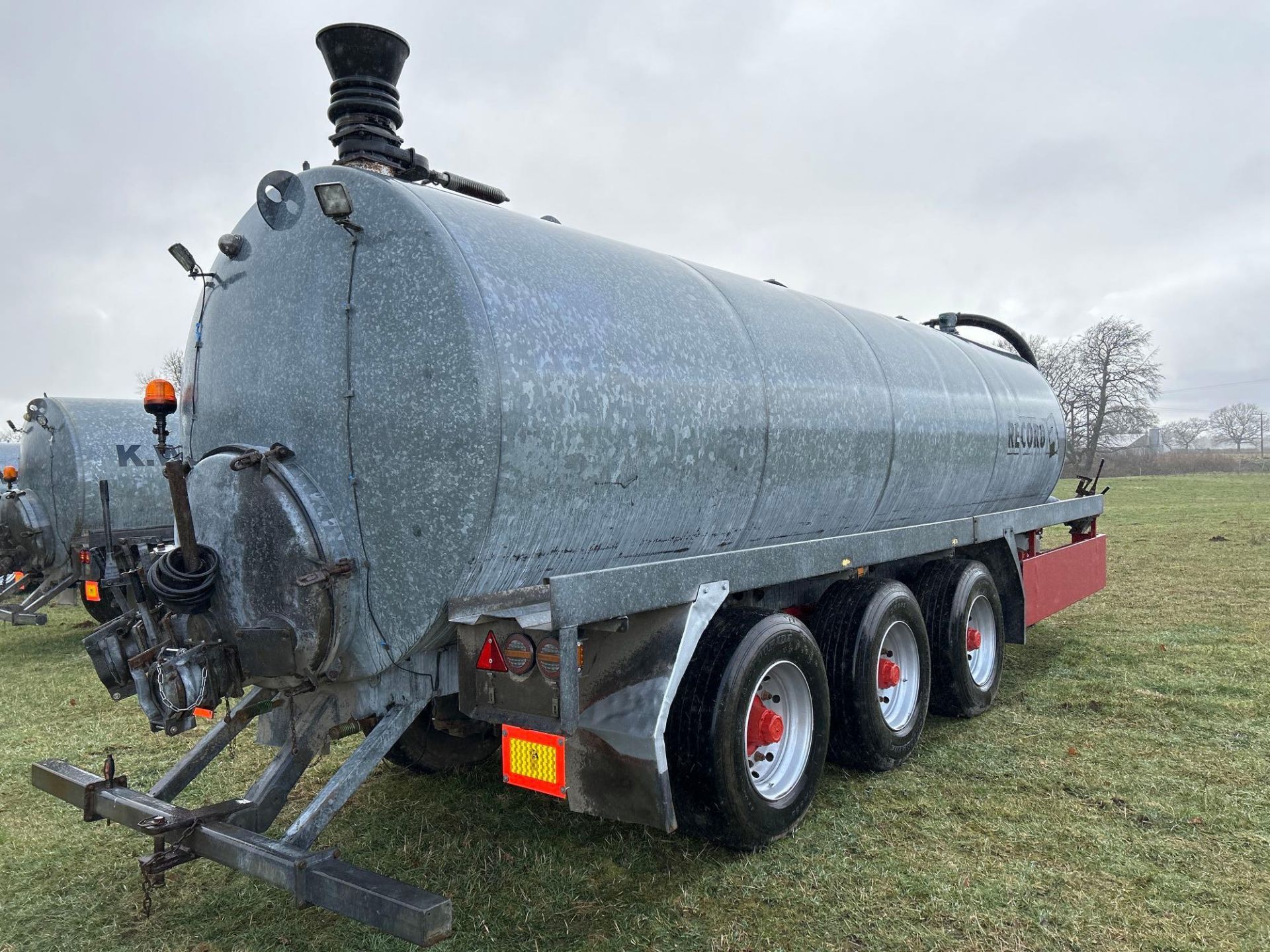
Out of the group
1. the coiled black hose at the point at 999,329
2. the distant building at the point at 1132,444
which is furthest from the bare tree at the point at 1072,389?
the coiled black hose at the point at 999,329

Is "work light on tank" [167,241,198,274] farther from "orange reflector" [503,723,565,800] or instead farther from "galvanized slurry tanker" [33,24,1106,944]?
"orange reflector" [503,723,565,800]

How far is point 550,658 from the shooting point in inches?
120

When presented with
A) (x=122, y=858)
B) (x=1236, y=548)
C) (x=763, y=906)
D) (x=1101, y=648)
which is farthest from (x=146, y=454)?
(x=1236, y=548)

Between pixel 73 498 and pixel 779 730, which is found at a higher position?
pixel 73 498

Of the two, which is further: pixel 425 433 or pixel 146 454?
pixel 146 454

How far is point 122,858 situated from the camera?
3.95m

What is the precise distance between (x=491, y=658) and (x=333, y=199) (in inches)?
65.9

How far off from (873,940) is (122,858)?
316 centimetres

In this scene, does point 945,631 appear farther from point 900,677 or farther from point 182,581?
point 182,581

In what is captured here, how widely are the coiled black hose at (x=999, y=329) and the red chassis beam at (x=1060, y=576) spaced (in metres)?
1.66

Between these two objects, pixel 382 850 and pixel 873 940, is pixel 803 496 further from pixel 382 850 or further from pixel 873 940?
pixel 382 850

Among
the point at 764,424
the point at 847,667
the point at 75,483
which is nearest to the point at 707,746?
the point at 847,667

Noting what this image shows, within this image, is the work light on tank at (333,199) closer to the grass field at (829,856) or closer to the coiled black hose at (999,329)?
the grass field at (829,856)

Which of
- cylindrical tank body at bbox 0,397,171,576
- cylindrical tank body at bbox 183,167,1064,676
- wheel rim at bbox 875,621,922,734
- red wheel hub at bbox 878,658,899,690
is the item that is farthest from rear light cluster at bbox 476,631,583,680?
cylindrical tank body at bbox 0,397,171,576
